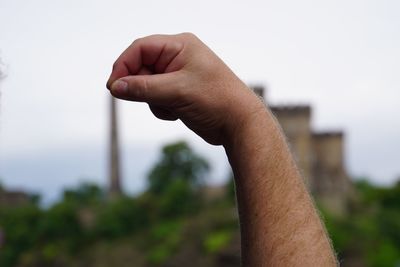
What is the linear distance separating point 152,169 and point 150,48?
2674cm

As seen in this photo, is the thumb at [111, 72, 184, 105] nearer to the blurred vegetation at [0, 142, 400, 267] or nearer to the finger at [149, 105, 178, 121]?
the finger at [149, 105, 178, 121]

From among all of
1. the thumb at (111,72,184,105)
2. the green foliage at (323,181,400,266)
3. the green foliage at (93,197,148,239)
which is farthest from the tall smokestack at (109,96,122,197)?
the thumb at (111,72,184,105)

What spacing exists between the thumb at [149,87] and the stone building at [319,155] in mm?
25439

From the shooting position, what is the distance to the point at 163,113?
1.47 m

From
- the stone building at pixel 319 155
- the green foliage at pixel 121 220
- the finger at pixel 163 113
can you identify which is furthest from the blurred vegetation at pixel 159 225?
the finger at pixel 163 113

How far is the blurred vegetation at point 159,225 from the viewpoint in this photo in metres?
22.2

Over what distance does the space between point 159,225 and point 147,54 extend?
24309 mm

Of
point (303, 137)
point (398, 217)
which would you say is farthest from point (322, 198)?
point (398, 217)

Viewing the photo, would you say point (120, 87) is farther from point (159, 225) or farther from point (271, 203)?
point (159, 225)

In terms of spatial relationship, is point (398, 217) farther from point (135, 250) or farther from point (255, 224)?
point (255, 224)

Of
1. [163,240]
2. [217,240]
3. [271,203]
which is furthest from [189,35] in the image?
[163,240]

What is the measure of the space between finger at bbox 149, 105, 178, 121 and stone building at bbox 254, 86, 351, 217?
83.0 feet

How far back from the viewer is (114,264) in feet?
80.0

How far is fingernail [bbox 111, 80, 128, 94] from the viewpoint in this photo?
1335 millimetres
